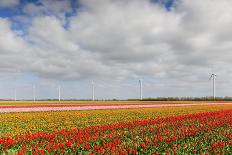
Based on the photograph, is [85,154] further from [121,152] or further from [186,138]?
[186,138]

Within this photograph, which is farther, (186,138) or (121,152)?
(186,138)

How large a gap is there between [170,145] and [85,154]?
3.53m

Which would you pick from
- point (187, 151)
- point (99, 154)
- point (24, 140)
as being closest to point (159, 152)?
point (187, 151)

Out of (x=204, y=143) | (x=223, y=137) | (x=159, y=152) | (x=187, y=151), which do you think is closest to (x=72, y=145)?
(x=159, y=152)

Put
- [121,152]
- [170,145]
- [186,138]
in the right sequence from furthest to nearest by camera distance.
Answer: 1. [186,138]
2. [170,145]
3. [121,152]

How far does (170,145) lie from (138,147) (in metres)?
1.37

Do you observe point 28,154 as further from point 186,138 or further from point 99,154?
point 186,138

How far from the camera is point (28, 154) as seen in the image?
10.7m

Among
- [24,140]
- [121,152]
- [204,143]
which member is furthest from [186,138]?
[24,140]

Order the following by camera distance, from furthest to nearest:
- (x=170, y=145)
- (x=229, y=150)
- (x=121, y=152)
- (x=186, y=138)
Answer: (x=186, y=138) → (x=170, y=145) → (x=229, y=150) → (x=121, y=152)

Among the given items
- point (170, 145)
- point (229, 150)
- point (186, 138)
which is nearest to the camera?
point (229, 150)

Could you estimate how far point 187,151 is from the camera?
10.8m

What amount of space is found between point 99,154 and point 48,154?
71.6 inches

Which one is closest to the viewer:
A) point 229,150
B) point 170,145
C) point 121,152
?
point 121,152
